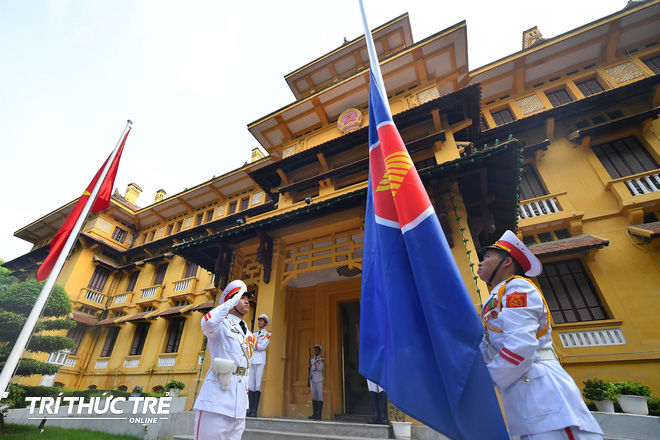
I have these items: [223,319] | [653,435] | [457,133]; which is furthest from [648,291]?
[223,319]

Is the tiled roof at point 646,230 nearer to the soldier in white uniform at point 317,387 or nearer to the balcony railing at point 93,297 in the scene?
the soldier in white uniform at point 317,387

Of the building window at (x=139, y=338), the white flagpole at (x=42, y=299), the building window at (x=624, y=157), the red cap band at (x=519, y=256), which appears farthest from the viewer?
the building window at (x=139, y=338)

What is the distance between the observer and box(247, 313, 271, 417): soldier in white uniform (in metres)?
6.27

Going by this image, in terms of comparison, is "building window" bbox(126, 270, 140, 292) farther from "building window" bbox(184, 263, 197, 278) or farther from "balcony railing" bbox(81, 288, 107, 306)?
"building window" bbox(184, 263, 197, 278)

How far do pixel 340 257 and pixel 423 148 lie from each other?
459cm

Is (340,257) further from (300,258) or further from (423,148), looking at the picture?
(423,148)

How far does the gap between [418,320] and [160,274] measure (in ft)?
65.6

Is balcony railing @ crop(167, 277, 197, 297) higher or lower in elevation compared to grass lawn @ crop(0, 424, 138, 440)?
higher

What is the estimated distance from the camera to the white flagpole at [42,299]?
3.70m

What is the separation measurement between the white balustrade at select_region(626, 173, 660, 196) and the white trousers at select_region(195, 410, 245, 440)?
→ 44.6 ft

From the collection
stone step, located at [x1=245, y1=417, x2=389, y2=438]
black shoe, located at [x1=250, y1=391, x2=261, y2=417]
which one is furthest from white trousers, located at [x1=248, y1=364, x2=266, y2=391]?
stone step, located at [x1=245, y1=417, x2=389, y2=438]

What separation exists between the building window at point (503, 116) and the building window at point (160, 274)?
2072 centimetres

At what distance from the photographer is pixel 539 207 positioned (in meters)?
10.9

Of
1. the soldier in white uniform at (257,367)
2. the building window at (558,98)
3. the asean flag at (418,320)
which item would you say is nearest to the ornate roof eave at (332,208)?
the soldier in white uniform at (257,367)
